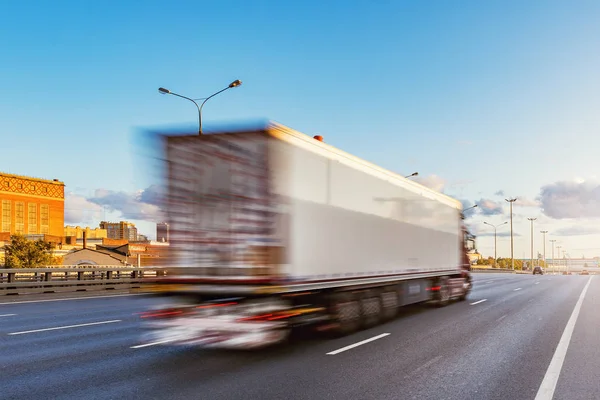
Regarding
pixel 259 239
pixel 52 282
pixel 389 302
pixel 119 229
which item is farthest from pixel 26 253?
pixel 119 229

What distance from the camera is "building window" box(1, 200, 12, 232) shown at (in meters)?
120

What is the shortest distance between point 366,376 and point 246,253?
102 inches

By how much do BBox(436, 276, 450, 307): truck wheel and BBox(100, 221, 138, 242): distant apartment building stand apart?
151883 millimetres

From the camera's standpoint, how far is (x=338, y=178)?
1091 centimetres

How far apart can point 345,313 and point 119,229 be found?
171m

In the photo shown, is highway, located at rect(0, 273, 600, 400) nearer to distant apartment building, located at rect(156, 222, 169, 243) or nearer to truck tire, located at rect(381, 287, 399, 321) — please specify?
truck tire, located at rect(381, 287, 399, 321)

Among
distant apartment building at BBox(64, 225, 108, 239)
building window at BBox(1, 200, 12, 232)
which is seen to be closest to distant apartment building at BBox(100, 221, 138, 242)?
distant apartment building at BBox(64, 225, 108, 239)

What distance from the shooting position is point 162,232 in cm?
1018

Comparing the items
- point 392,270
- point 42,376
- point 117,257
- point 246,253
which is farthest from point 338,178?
point 117,257

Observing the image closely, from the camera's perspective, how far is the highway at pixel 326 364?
23.1 ft

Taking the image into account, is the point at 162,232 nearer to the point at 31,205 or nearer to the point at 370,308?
the point at 370,308

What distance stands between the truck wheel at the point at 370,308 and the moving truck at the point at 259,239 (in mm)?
228

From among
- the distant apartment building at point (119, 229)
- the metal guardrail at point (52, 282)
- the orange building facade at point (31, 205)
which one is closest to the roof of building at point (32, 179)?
Result: the orange building facade at point (31, 205)

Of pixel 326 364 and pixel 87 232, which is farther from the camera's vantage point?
pixel 87 232
